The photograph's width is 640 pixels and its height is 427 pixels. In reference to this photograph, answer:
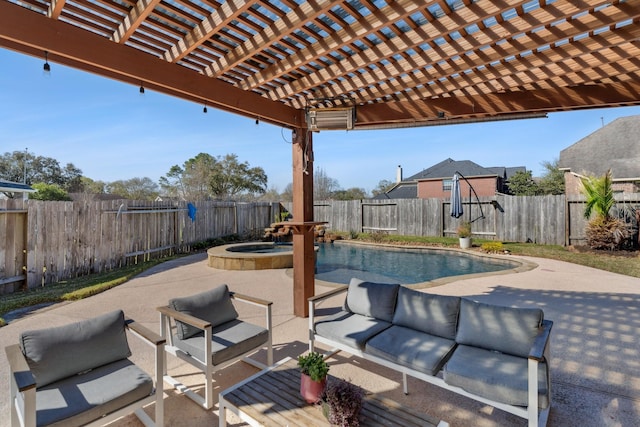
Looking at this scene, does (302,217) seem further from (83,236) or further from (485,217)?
(485,217)

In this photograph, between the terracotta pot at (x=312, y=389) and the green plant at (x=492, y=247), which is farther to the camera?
the green plant at (x=492, y=247)

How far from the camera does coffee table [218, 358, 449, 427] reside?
1.71 meters

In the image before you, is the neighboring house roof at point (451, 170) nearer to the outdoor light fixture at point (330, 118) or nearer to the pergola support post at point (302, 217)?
the outdoor light fixture at point (330, 118)

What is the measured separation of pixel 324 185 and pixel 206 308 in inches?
1198

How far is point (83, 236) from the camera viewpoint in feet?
22.5

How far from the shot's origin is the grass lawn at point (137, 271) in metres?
5.05

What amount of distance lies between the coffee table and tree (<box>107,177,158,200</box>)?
3120 centimetres

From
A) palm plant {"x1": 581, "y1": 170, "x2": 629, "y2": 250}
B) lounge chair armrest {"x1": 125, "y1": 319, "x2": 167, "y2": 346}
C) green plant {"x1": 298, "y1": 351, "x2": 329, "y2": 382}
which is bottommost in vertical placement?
green plant {"x1": 298, "y1": 351, "x2": 329, "y2": 382}

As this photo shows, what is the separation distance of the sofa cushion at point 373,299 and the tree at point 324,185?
27391 millimetres

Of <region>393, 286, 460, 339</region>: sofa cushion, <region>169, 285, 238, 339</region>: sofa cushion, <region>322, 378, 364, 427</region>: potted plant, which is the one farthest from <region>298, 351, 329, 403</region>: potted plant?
<region>169, 285, 238, 339</region>: sofa cushion

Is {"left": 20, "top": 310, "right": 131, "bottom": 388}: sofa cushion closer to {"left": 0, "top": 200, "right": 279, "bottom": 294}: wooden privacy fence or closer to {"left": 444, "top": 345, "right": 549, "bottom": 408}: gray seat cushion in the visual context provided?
{"left": 444, "top": 345, "right": 549, "bottom": 408}: gray seat cushion

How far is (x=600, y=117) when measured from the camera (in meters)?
21.2

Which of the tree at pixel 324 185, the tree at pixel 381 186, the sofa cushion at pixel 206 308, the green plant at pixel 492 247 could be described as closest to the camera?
the sofa cushion at pixel 206 308

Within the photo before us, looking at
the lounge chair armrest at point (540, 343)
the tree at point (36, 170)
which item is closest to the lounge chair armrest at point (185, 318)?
the lounge chair armrest at point (540, 343)
